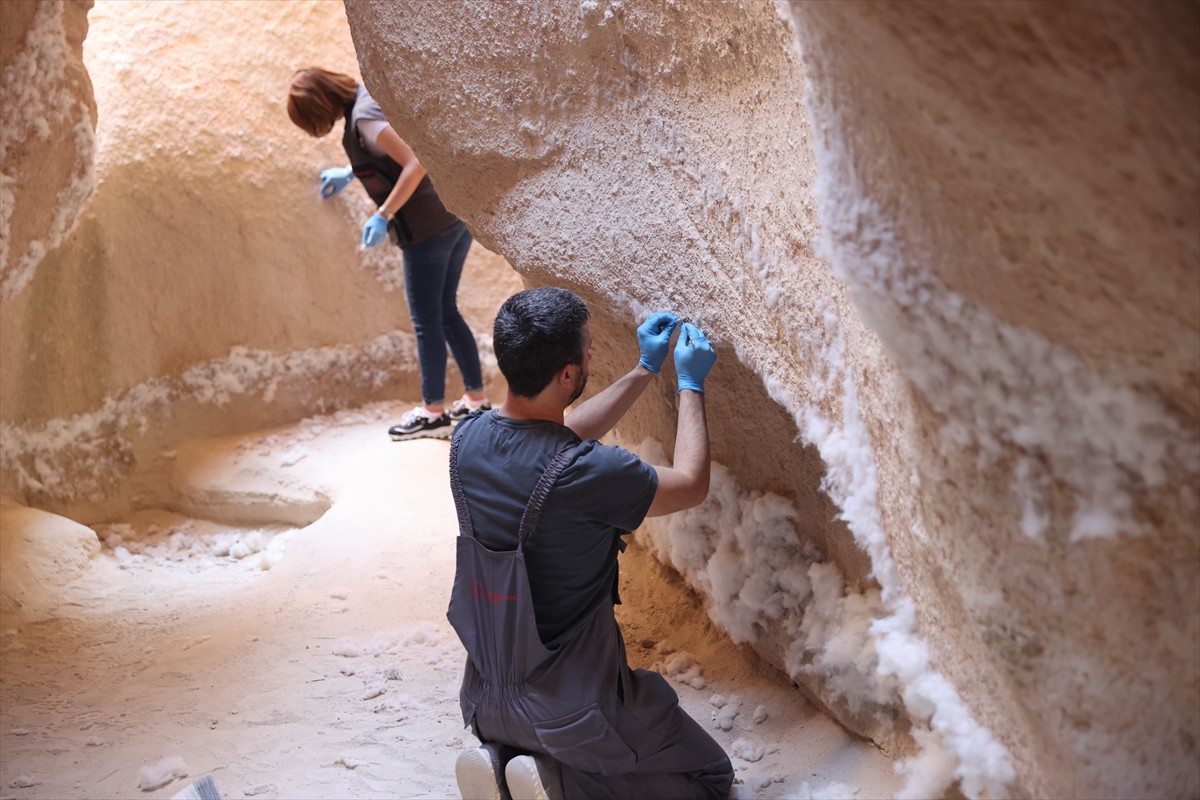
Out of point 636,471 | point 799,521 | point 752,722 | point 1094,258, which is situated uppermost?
point 1094,258

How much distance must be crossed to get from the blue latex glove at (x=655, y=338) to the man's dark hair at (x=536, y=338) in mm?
210

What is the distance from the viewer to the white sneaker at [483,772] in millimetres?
2020

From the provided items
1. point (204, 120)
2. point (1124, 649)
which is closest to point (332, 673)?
point (1124, 649)

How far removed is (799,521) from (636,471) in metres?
0.50

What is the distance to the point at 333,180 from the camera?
4488 mm

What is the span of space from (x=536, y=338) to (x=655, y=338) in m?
0.30

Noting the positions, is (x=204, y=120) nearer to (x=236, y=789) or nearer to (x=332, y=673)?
(x=332, y=673)

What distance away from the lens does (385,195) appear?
3727 mm

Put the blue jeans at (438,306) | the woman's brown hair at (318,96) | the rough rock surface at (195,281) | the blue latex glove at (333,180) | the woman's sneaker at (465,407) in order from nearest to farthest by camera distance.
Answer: the woman's brown hair at (318,96) → the blue jeans at (438,306) → the woman's sneaker at (465,407) → the rough rock surface at (195,281) → the blue latex glove at (333,180)

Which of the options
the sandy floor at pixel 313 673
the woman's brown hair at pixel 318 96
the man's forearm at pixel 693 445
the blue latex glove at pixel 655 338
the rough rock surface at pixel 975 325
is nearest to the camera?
the rough rock surface at pixel 975 325

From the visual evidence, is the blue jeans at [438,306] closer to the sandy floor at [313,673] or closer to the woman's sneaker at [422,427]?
the woman's sneaker at [422,427]

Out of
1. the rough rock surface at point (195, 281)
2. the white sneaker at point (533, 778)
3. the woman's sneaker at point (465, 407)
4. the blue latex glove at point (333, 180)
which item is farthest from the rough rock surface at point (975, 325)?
the rough rock surface at point (195, 281)

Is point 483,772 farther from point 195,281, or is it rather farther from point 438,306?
point 195,281

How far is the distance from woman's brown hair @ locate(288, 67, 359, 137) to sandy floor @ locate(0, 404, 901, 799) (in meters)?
1.21
